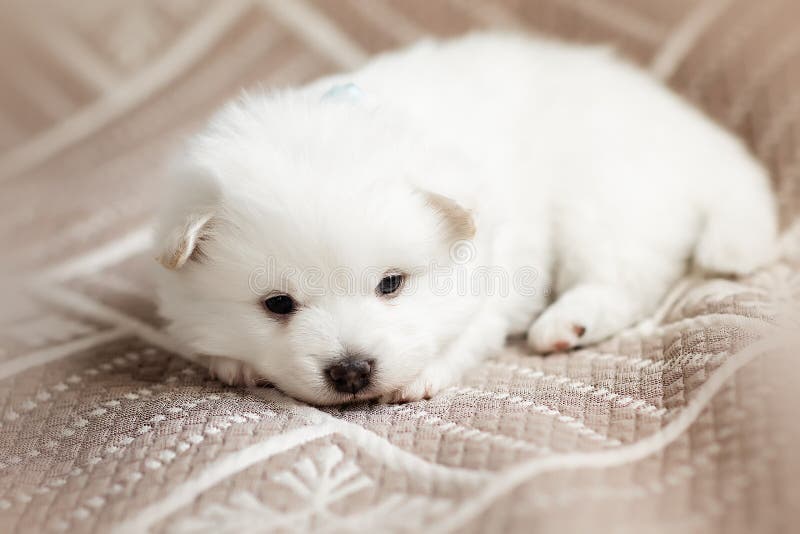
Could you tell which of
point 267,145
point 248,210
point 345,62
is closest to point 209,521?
point 248,210

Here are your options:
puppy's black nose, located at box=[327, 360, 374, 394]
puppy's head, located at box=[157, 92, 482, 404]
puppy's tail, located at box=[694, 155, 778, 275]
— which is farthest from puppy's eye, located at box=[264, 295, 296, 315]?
puppy's tail, located at box=[694, 155, 778, 275]

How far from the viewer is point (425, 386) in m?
2.15

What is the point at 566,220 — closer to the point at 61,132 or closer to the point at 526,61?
the point at 526,61

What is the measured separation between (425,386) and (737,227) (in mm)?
1220

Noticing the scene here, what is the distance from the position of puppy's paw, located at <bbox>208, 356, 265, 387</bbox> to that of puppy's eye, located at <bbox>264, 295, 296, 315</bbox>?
0.22 meters

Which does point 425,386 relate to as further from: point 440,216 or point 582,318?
point 582,318

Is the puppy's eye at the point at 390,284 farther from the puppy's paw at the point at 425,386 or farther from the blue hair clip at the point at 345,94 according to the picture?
the blue hair clip at the point at 345,94

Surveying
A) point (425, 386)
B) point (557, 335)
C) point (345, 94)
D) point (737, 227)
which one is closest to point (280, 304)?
point (425, 386)

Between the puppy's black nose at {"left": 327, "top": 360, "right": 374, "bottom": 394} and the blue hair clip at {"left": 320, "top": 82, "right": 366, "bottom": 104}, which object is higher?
the blue hair clip at {"left": 320, "top": 82, "right": 366, "bottom": 104}

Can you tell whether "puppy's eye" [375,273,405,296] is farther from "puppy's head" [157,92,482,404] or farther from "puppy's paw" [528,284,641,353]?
"puppy's paw" [528,284,641,353]

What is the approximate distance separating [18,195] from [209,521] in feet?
8.58

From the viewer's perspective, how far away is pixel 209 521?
5.25 ft

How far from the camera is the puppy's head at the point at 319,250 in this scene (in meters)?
1.97

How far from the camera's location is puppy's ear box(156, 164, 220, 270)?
6.59 ft
